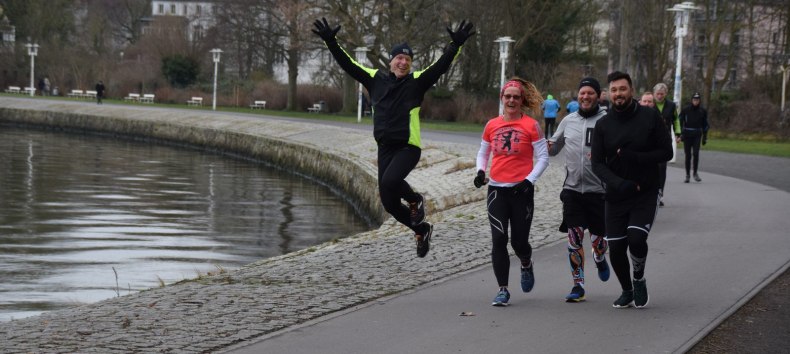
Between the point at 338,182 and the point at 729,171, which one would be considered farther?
the point at 338,182

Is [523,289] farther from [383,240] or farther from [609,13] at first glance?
[609,13]

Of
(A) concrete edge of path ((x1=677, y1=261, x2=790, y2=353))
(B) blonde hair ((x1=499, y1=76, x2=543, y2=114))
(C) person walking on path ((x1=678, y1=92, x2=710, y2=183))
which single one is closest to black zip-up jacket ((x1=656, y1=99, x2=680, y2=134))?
(C) person walking on path ((x1=678, y1=92, x2=710, y2=183))

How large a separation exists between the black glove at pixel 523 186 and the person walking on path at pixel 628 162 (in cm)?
52

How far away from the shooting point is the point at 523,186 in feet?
29.5

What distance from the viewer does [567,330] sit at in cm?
823

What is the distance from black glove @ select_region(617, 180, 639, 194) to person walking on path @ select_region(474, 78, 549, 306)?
696 mm

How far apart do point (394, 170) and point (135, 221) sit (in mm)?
11812

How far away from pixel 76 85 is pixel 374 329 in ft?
261

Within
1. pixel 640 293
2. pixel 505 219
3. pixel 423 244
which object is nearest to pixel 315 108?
pixel 423 244

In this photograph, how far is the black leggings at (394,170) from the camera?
10297mm

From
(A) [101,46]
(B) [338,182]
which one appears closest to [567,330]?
(B) [338,182]

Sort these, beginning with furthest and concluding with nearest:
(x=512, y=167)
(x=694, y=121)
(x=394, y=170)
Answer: (x=694, y=121)
(x=394, y=170)
(x=512, y=167)

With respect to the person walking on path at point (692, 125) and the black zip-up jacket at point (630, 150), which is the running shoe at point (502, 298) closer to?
the black zip-up jacket at point (630, 150)

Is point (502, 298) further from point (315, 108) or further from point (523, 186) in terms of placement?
point (315, 108)
